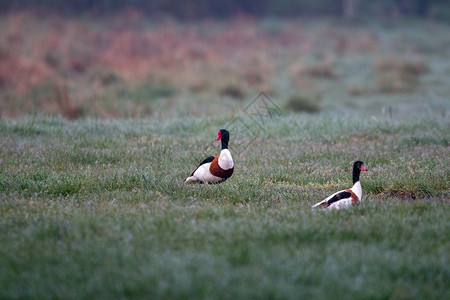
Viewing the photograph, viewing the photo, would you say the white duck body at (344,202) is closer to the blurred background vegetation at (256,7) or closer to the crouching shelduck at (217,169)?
the crouching shelduck at (217,169)

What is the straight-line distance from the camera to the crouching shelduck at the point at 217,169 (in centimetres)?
664

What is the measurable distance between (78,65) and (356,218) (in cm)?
2002

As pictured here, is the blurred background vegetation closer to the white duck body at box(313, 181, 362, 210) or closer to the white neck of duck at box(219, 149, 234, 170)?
the white neck of duck at box(219, 149, 234, 170)

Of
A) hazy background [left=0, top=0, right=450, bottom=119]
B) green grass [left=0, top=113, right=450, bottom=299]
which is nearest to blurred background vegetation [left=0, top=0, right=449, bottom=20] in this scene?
hazy background [left=0, top=0, right=450, bottom=119]

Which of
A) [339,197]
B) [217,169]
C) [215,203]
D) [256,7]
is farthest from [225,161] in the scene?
[256,7]

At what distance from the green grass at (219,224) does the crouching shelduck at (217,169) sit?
16cm

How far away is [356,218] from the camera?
5.33 metres

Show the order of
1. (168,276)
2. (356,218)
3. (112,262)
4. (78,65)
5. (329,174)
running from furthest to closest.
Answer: (78,65) < (329,174) < (356,218) < (112,262) < (168,276)

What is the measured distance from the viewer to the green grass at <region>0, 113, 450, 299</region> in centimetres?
388

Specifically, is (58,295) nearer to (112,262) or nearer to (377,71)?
(112,262)

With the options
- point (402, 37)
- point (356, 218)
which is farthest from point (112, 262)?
point (402, 37)

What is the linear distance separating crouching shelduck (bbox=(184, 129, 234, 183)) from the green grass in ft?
0.52

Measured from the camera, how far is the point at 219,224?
5.12m

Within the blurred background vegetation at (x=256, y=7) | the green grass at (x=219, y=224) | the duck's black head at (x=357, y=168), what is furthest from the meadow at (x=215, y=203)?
the blurred background vegetation at (x=256, y=7)
